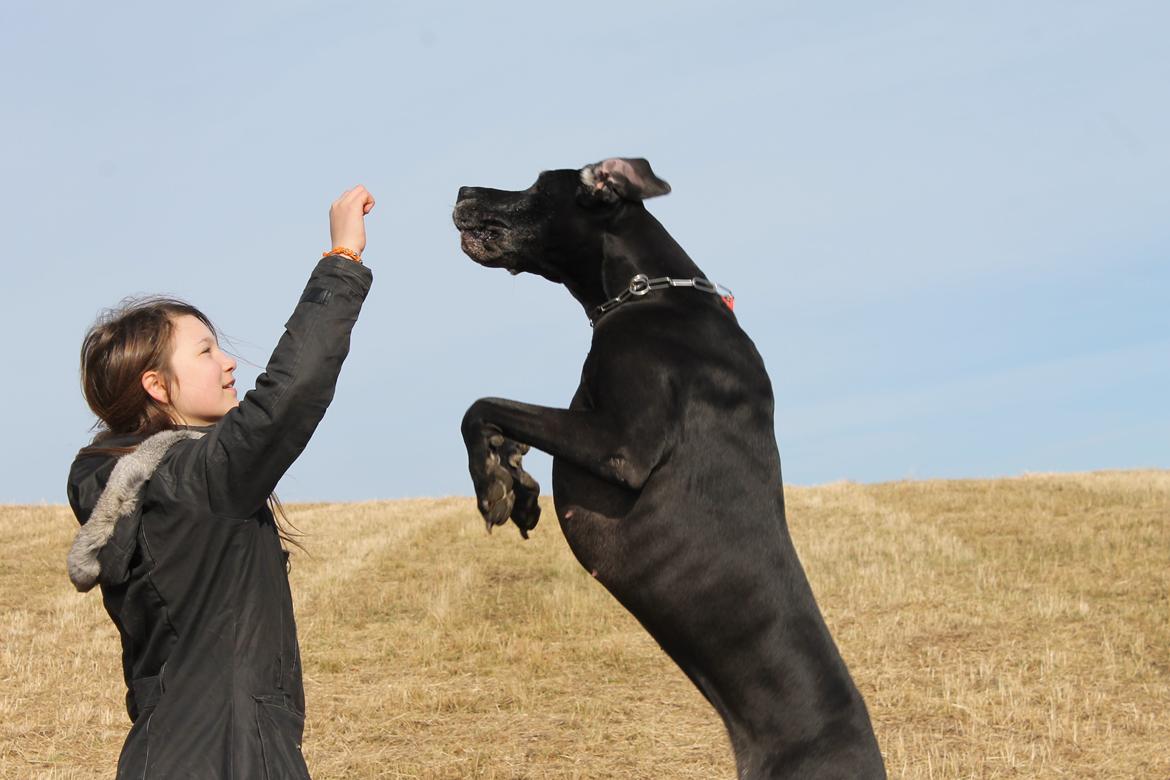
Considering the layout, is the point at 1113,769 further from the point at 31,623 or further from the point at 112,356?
the point at 31,623

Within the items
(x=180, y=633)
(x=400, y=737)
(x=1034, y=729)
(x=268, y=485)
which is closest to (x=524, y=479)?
(x=268, y=485)

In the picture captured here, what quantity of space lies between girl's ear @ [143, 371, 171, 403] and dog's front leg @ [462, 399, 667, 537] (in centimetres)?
98

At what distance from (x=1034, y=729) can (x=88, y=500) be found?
7.03 metres

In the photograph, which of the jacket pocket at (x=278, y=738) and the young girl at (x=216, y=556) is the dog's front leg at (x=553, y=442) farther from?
the jacket pocket at (x=278, y=738)

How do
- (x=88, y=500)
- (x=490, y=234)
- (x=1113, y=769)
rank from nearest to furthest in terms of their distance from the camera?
(x=88, y=500), (x=490, y=234), (x=1113, y=769)

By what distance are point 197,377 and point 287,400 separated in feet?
2.13

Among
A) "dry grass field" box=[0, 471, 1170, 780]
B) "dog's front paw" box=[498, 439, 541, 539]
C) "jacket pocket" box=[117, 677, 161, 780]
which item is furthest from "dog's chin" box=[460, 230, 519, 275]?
"dry grass field" box=[0, 471, 1170, 780]

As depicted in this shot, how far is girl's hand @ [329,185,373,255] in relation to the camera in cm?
350

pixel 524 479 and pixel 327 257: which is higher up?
pixel 327 257

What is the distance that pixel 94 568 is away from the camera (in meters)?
3.39

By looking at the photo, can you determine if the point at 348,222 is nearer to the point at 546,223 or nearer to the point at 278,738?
the point at 546,223

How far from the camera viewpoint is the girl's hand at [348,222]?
3.50m

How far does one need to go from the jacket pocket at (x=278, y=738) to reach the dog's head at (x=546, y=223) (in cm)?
170

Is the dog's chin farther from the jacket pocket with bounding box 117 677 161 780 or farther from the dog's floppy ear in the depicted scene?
the jacket pocket with bounding box 117 677 161 780
